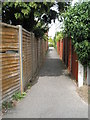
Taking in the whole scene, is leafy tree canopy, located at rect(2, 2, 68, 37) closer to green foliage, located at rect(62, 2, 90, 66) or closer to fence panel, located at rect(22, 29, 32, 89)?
fence panel, located at rect(22, 29, 32, 89)

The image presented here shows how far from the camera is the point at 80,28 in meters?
6.26

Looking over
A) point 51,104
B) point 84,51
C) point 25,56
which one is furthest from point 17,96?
point 84,51

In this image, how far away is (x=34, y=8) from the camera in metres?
7.70

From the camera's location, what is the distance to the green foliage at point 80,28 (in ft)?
20.5

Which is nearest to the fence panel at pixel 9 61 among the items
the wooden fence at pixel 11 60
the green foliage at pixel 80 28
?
the wooden fence at pixel 11 60

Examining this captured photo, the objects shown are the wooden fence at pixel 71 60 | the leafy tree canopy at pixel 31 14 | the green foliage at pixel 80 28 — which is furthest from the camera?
the wooden fence at pixel 71 60

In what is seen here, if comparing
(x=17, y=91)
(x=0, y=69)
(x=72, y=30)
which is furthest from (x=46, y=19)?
(x=0, y=69)

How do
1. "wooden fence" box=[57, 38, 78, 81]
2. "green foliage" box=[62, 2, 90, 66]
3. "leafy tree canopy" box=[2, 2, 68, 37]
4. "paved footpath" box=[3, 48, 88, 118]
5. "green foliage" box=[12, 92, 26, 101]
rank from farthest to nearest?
"wooden fence" box=[57, 38, 78, 81]
"leafy tree canopy" box=[2, 2, 68, 37]
"green foliage" box=[62, 2, 90, 66]
"green foliage" box=[12, 92, 26, 101]
"paved footpath" box=[3, 48, 88, 118]

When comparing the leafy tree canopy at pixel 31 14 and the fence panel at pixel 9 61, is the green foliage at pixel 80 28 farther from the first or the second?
the fence panel at pixel 9 61

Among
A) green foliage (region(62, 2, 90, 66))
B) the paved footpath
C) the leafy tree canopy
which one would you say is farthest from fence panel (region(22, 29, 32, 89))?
green foliage (region(62, 2, 90, 66))

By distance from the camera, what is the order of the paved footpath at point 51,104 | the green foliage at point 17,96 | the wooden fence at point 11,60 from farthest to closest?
the green foliage at point 17,96, the wooden fence at point 11,60, the paved footpath at point 51,104

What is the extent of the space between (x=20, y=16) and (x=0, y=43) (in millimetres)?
3705

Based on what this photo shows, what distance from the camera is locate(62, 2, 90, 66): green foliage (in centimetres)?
624

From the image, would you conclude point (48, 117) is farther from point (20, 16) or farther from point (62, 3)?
point (62, 3)
